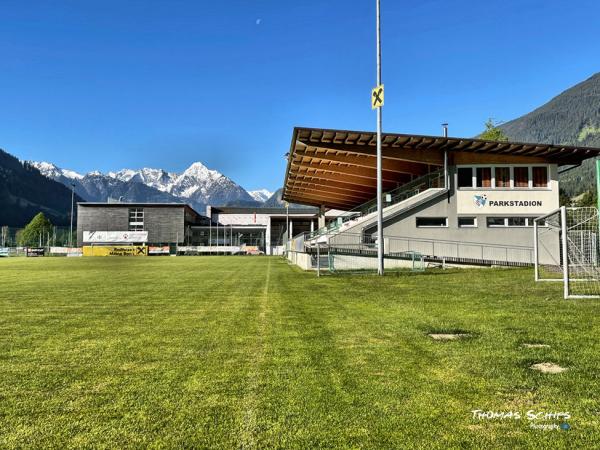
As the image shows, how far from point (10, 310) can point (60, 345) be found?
16.3ft

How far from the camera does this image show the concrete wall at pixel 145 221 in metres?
86.2

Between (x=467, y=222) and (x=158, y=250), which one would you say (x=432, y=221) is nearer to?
(x=467, y=222)

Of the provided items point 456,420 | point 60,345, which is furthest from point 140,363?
point 456,420

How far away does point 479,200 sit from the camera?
99.9ft

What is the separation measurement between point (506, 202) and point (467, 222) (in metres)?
2.97

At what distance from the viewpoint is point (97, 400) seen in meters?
4.14

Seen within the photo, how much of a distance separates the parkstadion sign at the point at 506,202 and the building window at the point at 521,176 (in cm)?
65

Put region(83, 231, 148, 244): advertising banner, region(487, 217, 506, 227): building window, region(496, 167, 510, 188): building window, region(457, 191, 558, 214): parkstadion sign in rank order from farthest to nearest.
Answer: region(83, 231, 148, 244): advertising banner → region(496, 167, 510, 188): building window → region(487, 217, 506, 227): building window → region(457, 191, 558, 214): parkstadion sign

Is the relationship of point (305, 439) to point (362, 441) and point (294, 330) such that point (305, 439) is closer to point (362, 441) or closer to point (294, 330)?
point (362, 441)

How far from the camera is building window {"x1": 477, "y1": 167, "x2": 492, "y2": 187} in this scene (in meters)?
30.7

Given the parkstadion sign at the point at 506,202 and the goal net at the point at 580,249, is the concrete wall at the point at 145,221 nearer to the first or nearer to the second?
the parkstadion sign at the point at 506,202

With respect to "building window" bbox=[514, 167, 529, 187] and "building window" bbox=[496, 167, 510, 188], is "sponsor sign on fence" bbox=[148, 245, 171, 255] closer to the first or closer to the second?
"building window" bbox=[496, 167, 510, 188]

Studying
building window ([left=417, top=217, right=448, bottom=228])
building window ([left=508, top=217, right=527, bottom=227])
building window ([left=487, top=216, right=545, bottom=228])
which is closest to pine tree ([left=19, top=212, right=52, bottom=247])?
building window ([left=417, top=217, right=448, bottom=228])

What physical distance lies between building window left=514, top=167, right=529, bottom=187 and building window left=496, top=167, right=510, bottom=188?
0.72 metres
